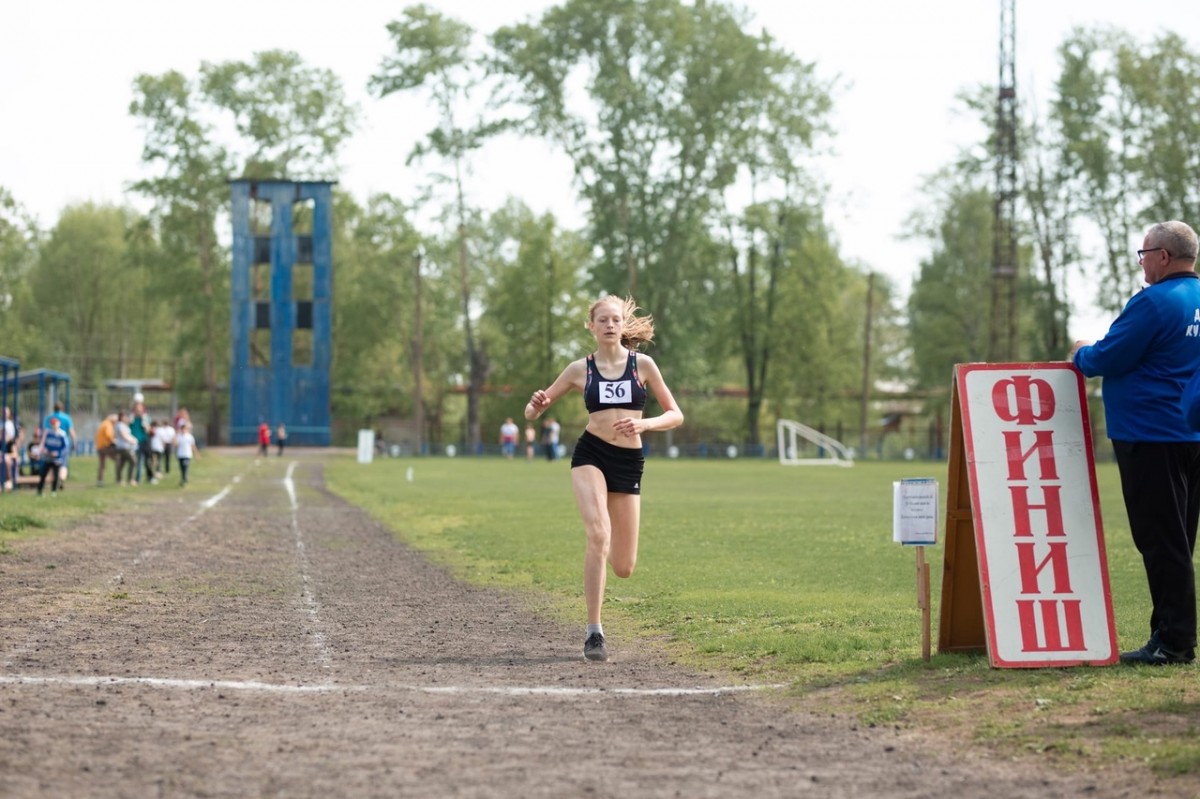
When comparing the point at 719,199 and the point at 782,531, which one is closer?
the point at 782,531

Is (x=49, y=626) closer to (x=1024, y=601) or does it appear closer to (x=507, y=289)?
(x=1024, y=601)

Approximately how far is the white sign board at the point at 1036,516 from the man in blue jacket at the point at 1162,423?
0.88 ft

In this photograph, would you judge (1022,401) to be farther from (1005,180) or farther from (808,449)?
(808,449)

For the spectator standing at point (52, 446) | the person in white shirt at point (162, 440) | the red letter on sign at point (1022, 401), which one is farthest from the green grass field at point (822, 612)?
the person in white shirt at point (162, 440)

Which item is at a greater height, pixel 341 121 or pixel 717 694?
pixel 341 121

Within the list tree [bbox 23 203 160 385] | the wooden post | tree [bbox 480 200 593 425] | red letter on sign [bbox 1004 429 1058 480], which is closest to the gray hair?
red letter on sign [bbox 1004 429 1058 480]

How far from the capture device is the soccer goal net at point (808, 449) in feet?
227

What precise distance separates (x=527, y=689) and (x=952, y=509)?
2.71m

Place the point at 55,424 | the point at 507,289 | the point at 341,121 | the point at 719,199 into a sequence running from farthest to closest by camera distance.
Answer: the point at 507,289 < the point at 341,121 < the point at 719,199 < the point at 55,424

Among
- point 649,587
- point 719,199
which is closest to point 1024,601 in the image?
point 649,587

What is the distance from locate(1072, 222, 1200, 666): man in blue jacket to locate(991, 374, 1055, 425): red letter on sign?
344 mm

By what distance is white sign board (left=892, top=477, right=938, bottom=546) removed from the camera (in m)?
8.73

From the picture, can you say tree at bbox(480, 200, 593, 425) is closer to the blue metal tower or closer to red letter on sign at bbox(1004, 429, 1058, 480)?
the blue metal tower

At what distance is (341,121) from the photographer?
8556 centimetres
